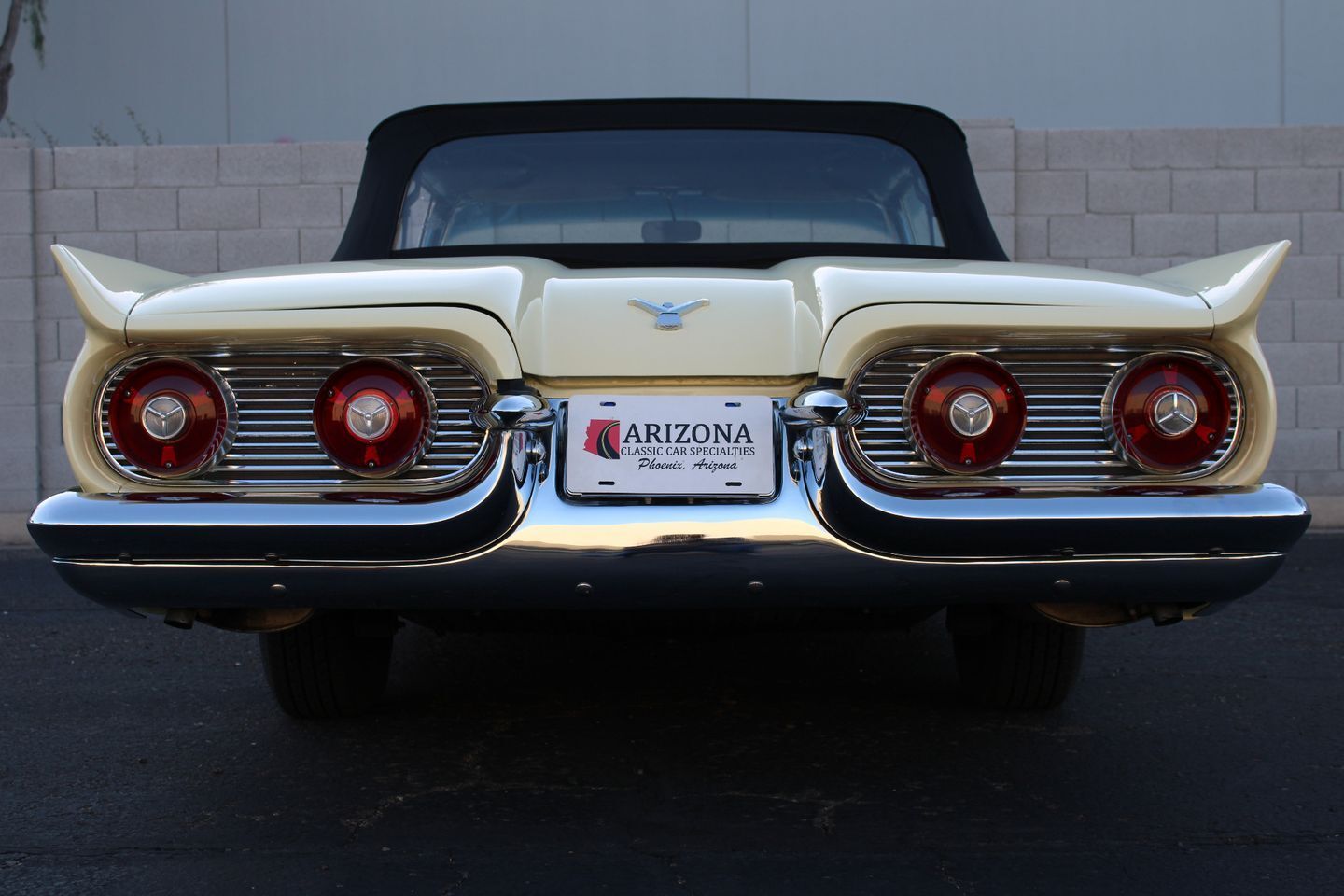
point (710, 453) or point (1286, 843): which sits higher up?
point (710, 453)

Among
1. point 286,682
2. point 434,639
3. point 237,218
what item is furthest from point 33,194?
point 286,682

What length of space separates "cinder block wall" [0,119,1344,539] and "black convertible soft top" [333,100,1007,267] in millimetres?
5178

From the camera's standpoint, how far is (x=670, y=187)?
11.0 ft

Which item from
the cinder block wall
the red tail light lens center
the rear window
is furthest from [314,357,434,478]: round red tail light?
the cinder block wall

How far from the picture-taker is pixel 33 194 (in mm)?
8453

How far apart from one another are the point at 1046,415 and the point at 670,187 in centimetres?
140

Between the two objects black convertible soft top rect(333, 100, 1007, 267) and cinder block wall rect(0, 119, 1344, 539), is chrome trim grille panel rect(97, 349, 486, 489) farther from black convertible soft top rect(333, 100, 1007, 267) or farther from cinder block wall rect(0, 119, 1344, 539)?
cinder block wall rect(0, 119, 1344, 539)

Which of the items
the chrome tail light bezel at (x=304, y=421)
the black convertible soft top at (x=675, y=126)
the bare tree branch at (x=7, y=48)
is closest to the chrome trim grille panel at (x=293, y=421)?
the chrome tail light bezel at (x=304, y=421)

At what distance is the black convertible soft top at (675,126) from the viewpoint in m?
3.26

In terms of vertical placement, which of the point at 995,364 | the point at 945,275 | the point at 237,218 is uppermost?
the point at 237,218

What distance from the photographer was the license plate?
2.18m

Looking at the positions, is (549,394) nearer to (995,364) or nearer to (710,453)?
(710,453)

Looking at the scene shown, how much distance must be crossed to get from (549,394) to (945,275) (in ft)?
2.45

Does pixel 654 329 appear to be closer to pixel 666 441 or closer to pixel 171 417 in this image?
pixel 666 441
